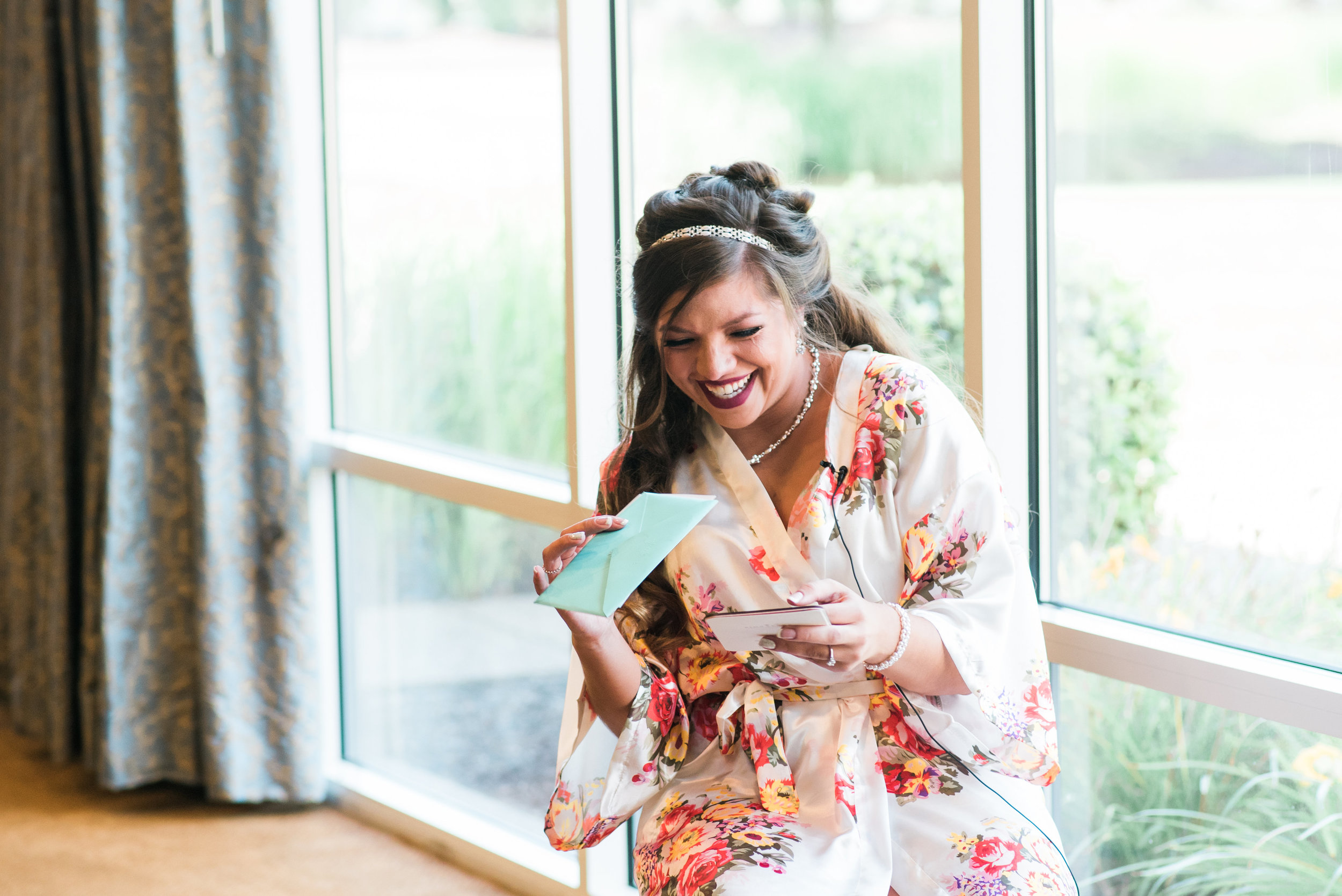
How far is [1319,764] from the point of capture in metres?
1.60

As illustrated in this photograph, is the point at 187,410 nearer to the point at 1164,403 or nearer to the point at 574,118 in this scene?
the point at 574,118

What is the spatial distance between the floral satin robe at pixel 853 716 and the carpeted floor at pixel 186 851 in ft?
3.86

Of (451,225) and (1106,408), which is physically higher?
(451,225)

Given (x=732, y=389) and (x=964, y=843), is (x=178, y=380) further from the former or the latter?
(x=964, y=843)

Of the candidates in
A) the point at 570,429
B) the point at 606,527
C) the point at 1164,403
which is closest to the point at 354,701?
the point at 570,429

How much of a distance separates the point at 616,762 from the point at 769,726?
203 mm

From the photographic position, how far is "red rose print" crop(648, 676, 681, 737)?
1.65m

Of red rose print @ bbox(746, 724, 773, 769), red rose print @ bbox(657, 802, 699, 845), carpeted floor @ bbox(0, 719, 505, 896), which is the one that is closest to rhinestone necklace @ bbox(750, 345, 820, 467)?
red rose print @ bbox(746, 724, 773, 769)

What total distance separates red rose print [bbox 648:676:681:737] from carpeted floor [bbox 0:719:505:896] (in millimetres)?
1182

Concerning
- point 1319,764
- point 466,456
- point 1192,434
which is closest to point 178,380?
point 466,456

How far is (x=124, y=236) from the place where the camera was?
2963mm

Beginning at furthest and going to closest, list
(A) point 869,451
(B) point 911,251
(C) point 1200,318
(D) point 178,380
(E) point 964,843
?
1. (D) point 178,380
2. (B) point 911,251
3. (C) point 1200,318
4. (A) point 869,451
5. (E) point 964,843

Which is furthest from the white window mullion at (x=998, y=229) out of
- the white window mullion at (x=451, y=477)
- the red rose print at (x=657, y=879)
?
the white window mullion at (x=451, y=477)

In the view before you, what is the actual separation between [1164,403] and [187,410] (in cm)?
217
